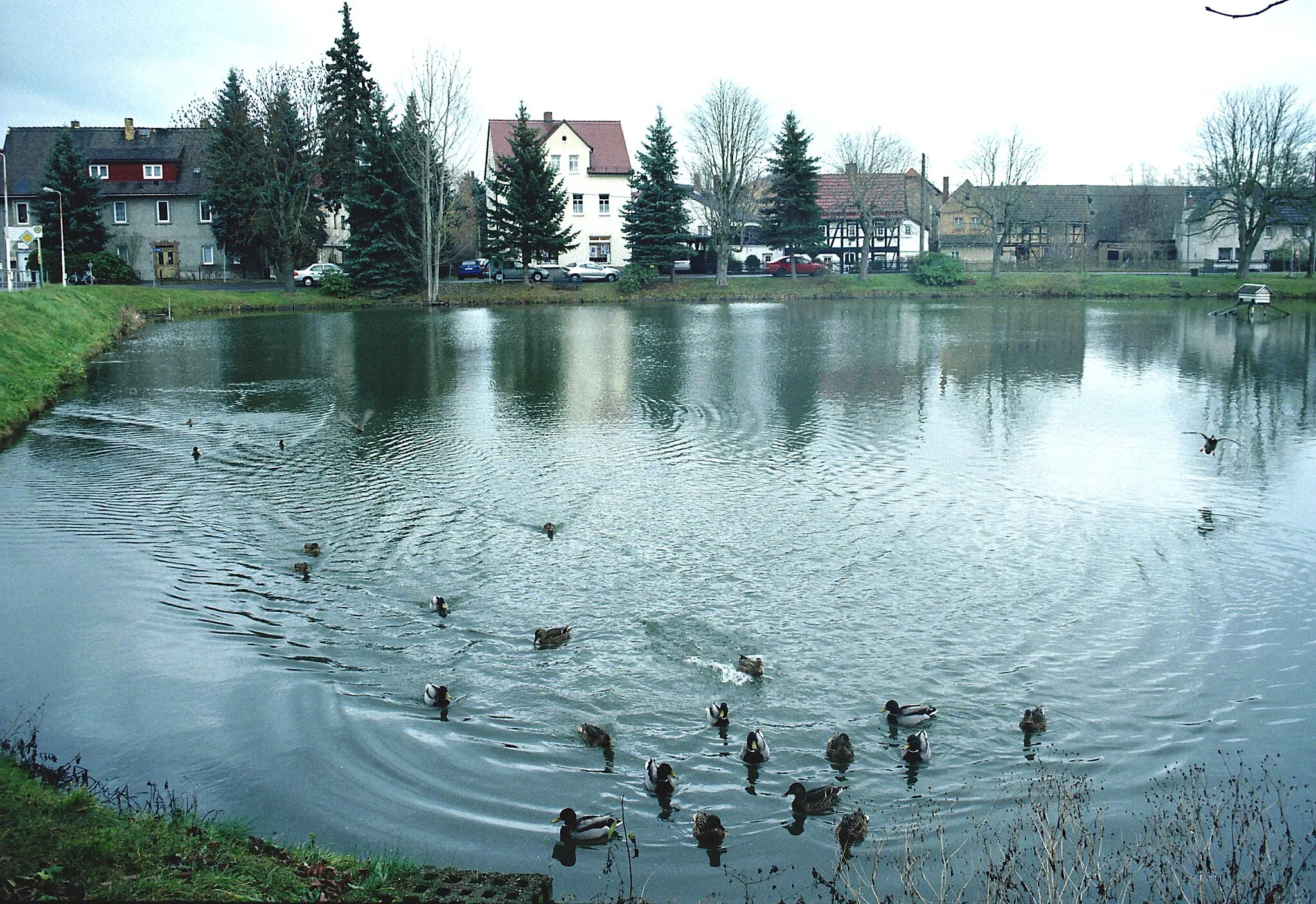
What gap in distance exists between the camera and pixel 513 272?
7431 centimetres

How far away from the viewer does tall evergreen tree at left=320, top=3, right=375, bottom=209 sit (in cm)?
6494

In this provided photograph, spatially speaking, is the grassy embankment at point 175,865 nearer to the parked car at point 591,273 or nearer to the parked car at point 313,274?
the parked car at point 313,274

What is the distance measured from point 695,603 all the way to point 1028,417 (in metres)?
16.1

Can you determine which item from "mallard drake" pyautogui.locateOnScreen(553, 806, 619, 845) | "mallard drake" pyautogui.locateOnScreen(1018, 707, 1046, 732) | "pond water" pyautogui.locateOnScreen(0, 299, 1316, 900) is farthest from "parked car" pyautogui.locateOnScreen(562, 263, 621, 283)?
"mallard drake" pyautogui.locateOnScreen(553, 806, 619, 845)

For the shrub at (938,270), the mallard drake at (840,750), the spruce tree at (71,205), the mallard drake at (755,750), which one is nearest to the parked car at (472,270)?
the spruce tree at (71,205)

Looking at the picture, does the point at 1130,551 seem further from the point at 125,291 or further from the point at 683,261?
the point at 683,261

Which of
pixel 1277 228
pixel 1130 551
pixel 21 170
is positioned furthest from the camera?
pixel 1277 228

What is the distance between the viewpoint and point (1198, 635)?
12.7 m

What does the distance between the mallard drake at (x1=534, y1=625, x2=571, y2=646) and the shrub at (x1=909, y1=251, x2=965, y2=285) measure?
68589 mm

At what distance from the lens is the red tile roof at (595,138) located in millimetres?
81500

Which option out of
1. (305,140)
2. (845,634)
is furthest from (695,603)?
(305,140)

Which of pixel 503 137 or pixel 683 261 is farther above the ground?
pixel 503 137

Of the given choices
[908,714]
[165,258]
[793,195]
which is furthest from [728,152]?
[908,714]

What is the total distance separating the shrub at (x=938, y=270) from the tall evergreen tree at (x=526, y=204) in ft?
90.8
